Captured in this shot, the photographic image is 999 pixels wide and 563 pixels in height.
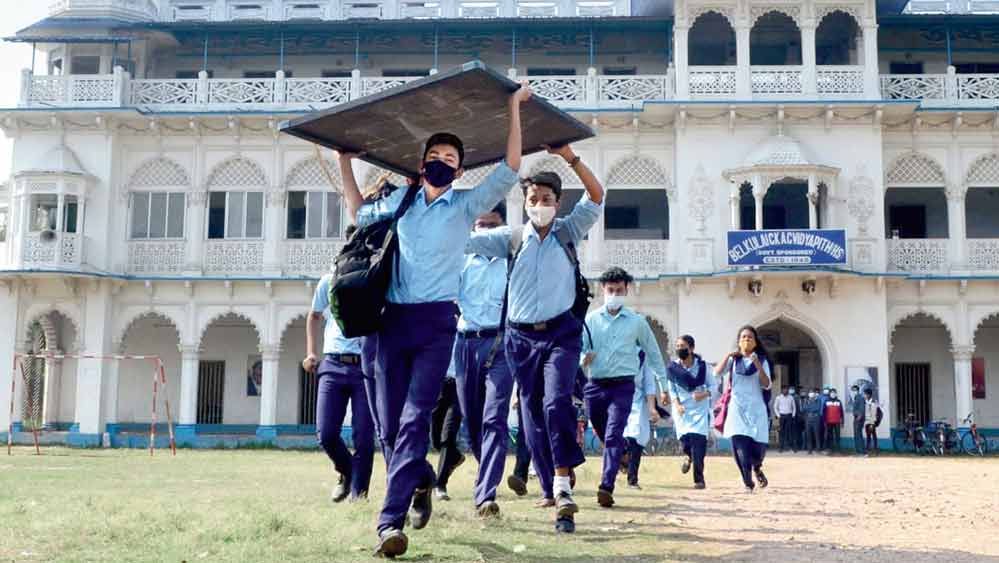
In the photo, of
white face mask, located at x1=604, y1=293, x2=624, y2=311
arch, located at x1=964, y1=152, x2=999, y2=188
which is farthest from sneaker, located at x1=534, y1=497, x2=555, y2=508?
arch, located at x1=964, y1=152, x2=999, y2=188

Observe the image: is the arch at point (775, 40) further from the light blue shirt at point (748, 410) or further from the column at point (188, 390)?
the light blue shirt at point (748, 410)

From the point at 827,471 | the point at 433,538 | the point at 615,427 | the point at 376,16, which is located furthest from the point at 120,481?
the point at 376,16

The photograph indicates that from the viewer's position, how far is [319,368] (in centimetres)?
851

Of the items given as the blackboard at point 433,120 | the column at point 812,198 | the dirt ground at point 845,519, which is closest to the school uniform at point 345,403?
the blackboard at point 433,120

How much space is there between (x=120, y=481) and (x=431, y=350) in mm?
7207

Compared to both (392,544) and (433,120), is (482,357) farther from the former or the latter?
(392,544)

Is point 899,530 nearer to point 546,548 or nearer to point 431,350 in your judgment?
point 546,548

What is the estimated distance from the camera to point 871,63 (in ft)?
83.0

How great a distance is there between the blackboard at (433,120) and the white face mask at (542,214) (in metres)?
0.42

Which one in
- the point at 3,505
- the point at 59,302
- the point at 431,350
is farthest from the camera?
the point at 59,302

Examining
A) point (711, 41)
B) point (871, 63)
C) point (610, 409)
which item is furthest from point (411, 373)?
point (711, 41)

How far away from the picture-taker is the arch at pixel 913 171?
2620cm

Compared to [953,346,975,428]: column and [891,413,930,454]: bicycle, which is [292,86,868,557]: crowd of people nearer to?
[891,413,930,454]: bicycle

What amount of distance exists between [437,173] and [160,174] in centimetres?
2336
